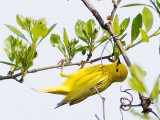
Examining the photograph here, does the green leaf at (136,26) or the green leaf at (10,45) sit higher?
the green leaf at (136,26)

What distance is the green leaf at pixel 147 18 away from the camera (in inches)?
83.7

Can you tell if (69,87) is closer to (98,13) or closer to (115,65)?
(115,65)

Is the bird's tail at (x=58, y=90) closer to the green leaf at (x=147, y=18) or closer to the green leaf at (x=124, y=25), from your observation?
the green leaf at (x=124, y=25)

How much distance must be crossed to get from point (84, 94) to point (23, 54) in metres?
1.30

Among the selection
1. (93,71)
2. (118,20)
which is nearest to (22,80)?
(118,20)

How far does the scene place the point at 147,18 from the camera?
2.20 m

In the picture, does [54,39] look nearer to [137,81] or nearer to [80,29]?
[80,29]

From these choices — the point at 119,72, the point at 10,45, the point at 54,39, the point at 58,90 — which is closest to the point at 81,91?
the point at 58,90

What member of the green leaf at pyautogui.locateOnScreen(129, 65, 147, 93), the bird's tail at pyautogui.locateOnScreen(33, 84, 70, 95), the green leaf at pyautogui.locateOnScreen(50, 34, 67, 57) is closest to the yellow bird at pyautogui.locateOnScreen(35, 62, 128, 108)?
the bird's tail at pyautogui.locateOnScreen(33, 84, 70, 95)

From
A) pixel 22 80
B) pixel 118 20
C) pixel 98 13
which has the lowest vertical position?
pixel 22 80

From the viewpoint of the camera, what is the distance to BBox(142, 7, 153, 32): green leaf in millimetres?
A: 2127

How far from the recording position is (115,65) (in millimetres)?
3650

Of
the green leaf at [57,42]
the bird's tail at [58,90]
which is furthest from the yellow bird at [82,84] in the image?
the green leaf at [57,42]

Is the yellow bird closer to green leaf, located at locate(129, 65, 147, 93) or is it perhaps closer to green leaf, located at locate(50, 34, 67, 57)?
green leaf, located at locate(50, 34, 67, 57)
